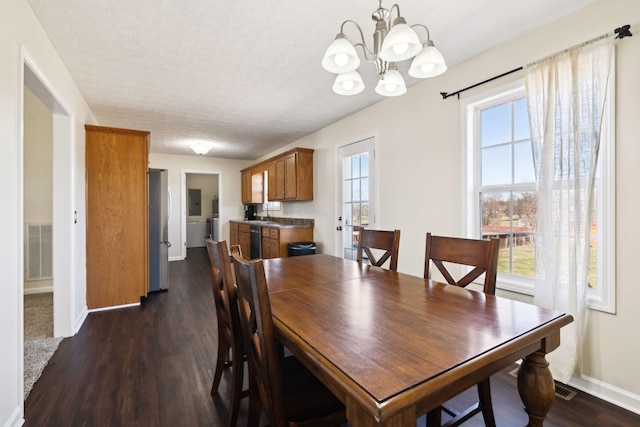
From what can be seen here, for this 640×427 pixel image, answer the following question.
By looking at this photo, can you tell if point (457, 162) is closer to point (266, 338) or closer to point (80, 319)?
point (266, 338)

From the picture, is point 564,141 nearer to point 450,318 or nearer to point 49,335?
point 450,318

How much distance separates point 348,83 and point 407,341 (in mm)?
1448

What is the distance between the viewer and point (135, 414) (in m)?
1.67

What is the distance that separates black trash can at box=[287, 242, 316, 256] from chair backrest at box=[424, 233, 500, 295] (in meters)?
2.79

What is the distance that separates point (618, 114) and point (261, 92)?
2.88 metres

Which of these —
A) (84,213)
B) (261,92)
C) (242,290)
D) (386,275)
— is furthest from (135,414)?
(261,92)

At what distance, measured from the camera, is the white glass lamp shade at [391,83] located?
5.35 feet

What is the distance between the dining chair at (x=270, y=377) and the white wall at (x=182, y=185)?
6037 millimetres

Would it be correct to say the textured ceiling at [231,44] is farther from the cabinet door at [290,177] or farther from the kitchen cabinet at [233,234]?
the kitchen cabinet at [233,234]

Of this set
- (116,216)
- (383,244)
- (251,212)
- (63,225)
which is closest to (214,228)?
(251,212)

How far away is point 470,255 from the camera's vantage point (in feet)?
5.40

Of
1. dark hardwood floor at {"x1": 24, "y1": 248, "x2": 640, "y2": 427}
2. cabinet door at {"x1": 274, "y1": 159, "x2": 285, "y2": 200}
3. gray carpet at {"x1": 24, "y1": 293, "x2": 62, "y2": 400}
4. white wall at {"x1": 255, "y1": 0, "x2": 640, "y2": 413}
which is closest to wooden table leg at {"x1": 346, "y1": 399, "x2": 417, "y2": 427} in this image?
dark hardwood floor at {"x1": 24, "y1": 248, "x2": 640, "y2": 427}

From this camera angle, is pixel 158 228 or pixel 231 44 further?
pixel 158 228

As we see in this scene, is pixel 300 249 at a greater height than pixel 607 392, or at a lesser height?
greater
